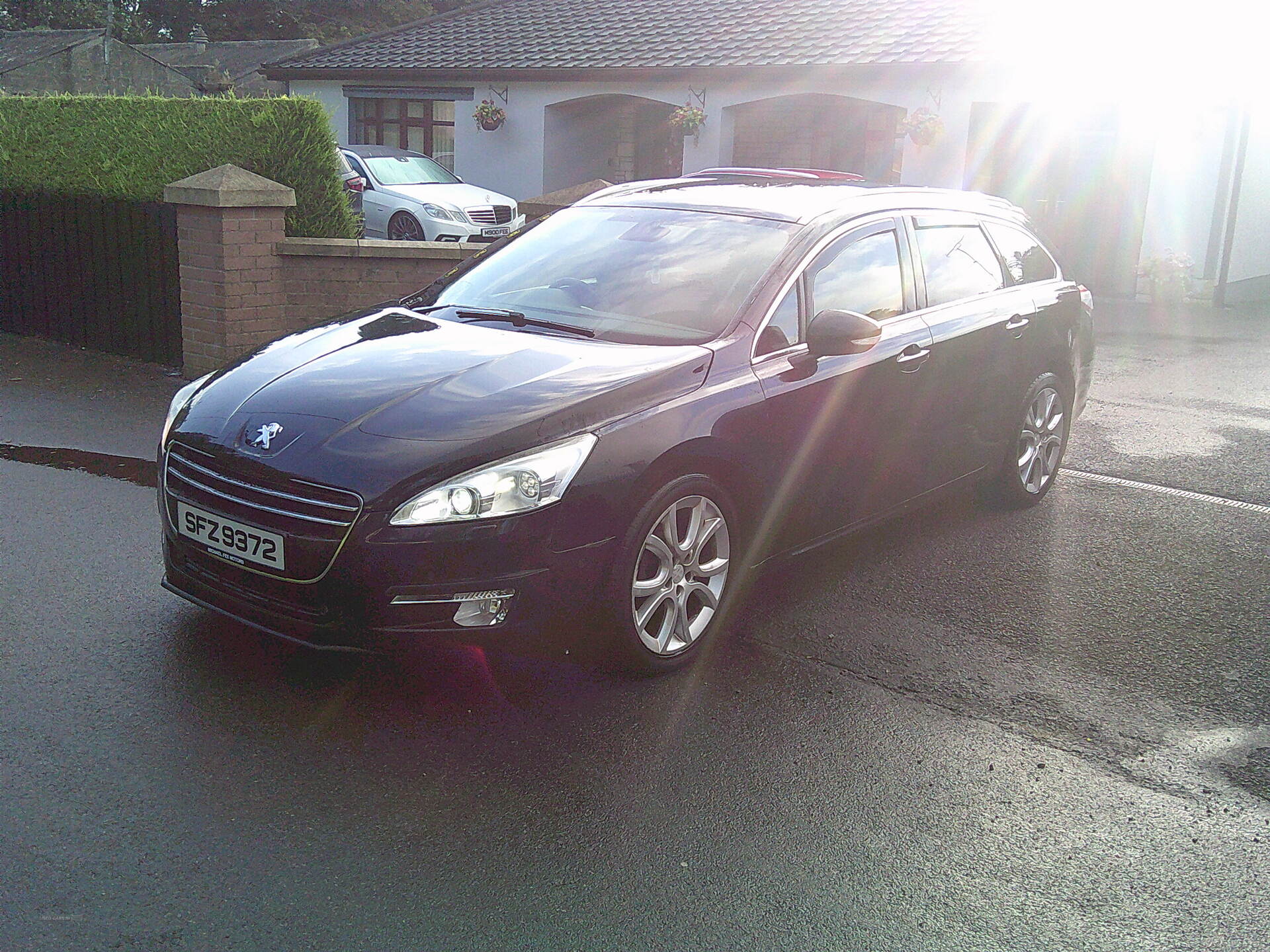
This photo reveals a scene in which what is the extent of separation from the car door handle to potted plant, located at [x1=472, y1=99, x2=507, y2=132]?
1825cm

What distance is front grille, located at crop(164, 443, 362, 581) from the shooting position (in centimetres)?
376

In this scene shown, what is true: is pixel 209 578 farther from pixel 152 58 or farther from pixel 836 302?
pixel 152 58

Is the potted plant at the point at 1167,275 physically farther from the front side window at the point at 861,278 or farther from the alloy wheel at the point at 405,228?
the front side window at the point at 861,278

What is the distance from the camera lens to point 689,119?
20.2 m

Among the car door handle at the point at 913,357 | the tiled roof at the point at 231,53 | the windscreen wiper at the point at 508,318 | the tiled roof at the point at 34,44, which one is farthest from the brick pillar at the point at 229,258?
the tiled roof at the point at 34,44

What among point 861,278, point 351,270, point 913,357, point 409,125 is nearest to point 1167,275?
point 351,270

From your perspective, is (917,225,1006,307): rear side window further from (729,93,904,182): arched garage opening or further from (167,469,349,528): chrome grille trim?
(729,93,904,182): arched garage opening

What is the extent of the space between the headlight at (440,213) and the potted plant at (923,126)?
6.63 meters

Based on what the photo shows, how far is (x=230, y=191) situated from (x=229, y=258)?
48 centimetres

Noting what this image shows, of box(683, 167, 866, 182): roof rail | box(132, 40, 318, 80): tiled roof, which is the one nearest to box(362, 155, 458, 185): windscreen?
box(683, 167, 866, 182): roof rail

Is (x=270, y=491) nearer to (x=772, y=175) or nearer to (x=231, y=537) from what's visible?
(x=231, y=537)

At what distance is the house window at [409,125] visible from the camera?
79.8 feet

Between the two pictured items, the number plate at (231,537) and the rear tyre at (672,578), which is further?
the rear tyre at (672,578)

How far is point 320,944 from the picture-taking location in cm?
283
